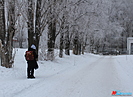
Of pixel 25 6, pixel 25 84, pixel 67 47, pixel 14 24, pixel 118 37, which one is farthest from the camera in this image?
pixel 118 37

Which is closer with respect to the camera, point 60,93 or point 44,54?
point 60,93

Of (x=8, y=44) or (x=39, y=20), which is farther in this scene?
(x=39, y=20)

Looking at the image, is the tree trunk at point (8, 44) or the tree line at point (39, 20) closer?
the tree trunk at point (8, 44)

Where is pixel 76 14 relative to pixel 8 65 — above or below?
above

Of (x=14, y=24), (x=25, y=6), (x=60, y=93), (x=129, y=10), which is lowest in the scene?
(x=60, y=93)

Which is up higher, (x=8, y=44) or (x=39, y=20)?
(x=39, y=20)

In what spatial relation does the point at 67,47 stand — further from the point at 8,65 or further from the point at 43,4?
the point at 8,65

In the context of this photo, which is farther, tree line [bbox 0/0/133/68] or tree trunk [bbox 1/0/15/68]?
tree line [bbox 0/0/133/68]

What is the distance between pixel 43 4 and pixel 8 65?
6.48 meters

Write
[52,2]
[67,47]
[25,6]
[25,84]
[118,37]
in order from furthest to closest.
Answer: [118,37]
[67,47]
[52,2]
[25,6]
[25,84]

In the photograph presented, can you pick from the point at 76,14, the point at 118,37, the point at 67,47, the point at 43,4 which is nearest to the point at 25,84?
the point at 43,4

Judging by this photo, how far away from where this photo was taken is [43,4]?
603 inches

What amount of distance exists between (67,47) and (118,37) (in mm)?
39124

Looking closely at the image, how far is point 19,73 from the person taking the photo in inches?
418
